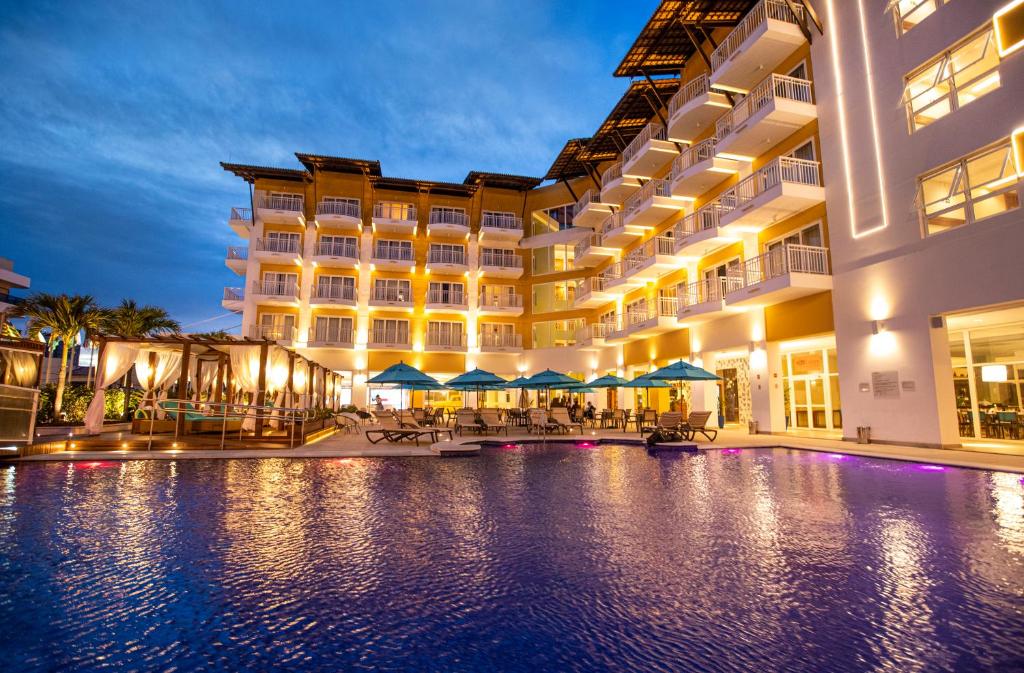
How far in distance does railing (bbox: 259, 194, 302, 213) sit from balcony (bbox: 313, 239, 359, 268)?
2.52m

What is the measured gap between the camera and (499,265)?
34969 millimetres

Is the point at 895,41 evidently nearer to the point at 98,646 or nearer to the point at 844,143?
the point at 844,143

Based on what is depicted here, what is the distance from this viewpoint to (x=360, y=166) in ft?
106

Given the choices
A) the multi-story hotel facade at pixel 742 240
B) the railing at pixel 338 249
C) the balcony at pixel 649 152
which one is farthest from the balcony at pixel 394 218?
the balcony at pixel 649 152

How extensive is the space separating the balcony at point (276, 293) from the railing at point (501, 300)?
1169 cm

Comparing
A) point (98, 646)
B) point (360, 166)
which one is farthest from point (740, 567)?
point (360, 166)

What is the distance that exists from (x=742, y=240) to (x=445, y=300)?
2009 cm

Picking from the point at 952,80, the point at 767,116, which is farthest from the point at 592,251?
the point at 952,80

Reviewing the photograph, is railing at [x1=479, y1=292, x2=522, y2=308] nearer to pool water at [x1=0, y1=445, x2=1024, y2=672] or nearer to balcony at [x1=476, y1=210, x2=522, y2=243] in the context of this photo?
balcony at [x1=476, y1=210, x2=522, y2=243]

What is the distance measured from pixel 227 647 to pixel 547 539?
2.88 meters

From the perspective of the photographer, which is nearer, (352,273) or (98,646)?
(98,646)

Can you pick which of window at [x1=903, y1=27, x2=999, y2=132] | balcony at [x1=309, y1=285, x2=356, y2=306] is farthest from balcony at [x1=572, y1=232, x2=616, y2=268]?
window at [x1=903, y1=27, x2=999, y2=132]

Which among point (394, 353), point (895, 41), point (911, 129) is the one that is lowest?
point (394, 353)

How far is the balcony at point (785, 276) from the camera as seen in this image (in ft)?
50.1
